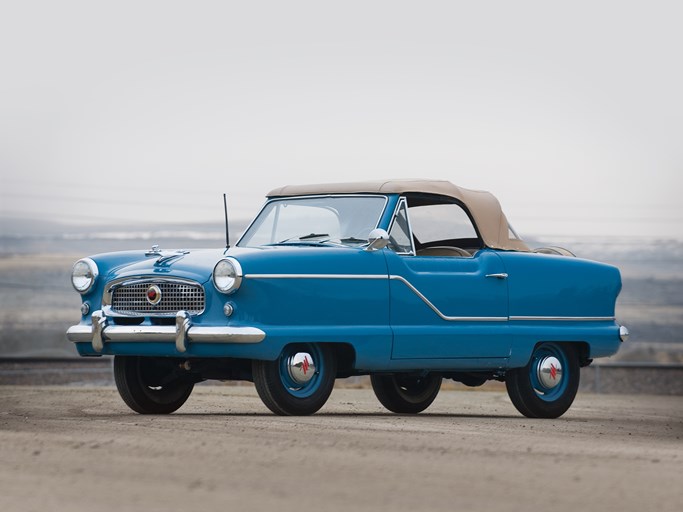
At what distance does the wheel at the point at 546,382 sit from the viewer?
44.2ft

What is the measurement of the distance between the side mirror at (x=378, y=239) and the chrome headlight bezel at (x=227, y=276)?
120cm

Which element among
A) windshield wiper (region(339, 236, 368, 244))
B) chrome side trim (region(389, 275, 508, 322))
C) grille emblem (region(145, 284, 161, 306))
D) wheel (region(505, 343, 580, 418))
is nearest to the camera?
grille emblem (region(145, 284, 161, 306))

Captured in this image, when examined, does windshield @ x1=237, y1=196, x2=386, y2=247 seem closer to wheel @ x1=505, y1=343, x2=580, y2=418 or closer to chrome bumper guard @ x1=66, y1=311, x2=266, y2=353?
chrome bumper guard @ x1=66, y1=311, x2=266, y2=353

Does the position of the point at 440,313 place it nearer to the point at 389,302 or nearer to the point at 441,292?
the point at 441,292

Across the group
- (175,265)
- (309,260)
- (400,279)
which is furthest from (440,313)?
(175,265)

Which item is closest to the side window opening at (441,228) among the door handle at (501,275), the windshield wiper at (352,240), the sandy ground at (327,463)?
the door handle at (501,275)

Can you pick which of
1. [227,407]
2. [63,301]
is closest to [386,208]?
[227,407]

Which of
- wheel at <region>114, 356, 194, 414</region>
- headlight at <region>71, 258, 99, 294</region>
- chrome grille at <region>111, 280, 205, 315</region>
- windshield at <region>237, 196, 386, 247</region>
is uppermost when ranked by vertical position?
windshield at <region>237, 196, 386, 247</region>

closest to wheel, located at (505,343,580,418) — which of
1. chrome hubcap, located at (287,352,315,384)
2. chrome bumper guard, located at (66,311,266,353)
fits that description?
chrome hubcap, located at (287,352,315,384)

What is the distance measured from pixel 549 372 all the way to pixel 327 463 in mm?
5682

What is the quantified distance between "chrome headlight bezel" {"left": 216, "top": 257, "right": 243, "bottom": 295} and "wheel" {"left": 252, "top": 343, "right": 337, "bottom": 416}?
2.02ft

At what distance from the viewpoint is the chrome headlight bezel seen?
1119cm

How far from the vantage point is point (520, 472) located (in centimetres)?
811

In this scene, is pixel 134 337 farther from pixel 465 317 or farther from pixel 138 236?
pixel 138 236
